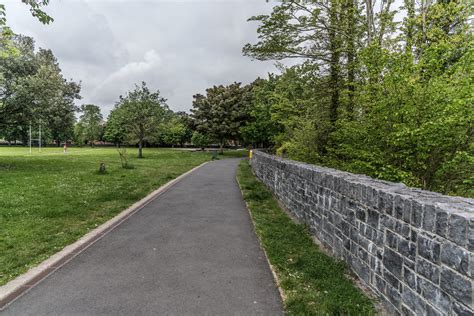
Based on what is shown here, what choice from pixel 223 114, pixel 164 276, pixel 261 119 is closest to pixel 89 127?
pixel 223 114

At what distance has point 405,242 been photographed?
2.85 m

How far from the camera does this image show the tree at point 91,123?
66125 mm

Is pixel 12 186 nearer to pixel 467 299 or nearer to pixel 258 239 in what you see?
pixel 258 239

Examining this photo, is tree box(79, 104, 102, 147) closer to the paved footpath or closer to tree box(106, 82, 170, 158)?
tree box(106, 82, 170, 158)

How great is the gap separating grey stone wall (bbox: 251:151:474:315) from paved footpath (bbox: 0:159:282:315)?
4.11 ft

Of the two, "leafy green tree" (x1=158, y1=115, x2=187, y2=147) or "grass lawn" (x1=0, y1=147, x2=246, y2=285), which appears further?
"leafy green tree" (x1=158, y1=115, x2=187, y2=147)

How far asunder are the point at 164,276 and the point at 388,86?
570 centimetres

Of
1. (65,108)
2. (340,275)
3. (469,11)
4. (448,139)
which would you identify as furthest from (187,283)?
(65,108)

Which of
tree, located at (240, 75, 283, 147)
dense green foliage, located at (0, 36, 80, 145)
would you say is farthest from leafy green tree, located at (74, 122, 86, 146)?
dense green foliage, located at (0, 36, 80, 145)

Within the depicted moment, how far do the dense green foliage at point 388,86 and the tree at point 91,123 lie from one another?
2534 inches

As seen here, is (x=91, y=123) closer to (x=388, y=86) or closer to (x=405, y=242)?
(x=388, y=86)

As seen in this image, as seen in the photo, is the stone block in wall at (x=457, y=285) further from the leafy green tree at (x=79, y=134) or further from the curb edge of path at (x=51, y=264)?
the leafy green tree at (x=79, y=134)

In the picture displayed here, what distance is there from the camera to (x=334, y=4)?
10391mm

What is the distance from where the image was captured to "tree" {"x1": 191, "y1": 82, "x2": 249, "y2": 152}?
38438 millimetres
